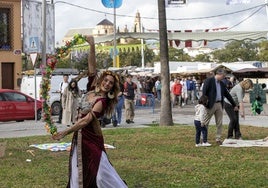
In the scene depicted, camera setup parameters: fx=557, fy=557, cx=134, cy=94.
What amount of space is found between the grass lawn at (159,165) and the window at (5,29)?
2254 centimetres

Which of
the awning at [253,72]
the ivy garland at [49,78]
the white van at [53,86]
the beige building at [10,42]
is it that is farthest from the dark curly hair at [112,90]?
the awning at [253,72]

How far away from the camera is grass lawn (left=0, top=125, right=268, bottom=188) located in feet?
28.1

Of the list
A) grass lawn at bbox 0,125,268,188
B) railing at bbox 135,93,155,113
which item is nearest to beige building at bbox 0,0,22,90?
railing at bbox 135,93,155,113

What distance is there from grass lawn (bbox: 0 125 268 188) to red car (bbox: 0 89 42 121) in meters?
7.95

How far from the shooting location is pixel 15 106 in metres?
22.5

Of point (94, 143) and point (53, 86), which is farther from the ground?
point (53, 86)

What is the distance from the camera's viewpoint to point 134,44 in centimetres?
8388

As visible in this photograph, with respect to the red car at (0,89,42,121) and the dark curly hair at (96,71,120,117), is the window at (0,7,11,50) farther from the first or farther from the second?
the dark curly hair at (96,71,120,117)

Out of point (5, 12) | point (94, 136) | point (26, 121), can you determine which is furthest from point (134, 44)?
point (94, 136)

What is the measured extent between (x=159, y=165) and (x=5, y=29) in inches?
1101

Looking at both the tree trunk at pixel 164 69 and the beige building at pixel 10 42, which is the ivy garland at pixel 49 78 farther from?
the beige building at pixel 10 42

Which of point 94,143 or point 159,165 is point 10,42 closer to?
point 159,165

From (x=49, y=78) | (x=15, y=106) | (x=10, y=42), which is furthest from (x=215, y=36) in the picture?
(x=49, y=78)

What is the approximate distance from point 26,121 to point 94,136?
1767cm
